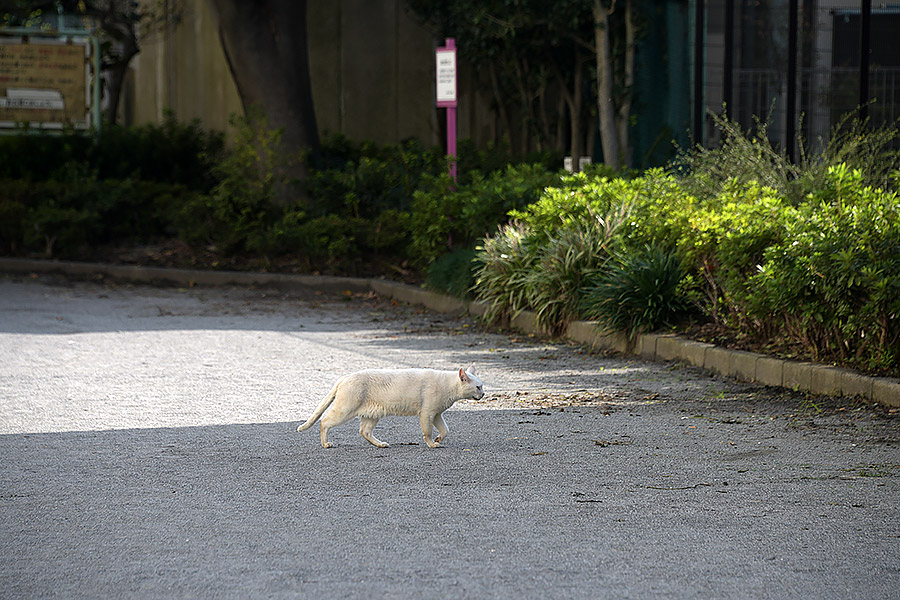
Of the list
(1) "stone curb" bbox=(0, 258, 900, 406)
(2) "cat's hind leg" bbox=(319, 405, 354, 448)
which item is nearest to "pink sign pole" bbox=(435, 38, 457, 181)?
(1) "stone curb" bbox=(0, 258, 900, 406)

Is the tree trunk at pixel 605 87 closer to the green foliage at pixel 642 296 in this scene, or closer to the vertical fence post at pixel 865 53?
the vertical fence post at pixel 865 53

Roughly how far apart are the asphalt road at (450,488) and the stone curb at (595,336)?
0.65ft

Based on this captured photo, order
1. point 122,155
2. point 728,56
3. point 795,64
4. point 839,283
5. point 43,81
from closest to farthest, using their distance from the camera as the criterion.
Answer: point 839,283 → point 795,64 → point 728,56 → point 122,155 → point 43,81

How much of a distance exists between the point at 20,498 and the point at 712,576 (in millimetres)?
2936

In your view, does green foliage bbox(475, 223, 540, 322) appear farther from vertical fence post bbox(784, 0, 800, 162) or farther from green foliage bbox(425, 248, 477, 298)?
vertical fence post bbox(784, 0, 800, 162)

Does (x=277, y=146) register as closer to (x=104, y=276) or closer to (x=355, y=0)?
(x=104, y=276)

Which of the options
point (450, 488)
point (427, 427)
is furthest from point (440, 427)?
point (450, 488)

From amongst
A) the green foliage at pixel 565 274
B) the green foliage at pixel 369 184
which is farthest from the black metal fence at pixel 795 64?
the green foliage at pixel 369 184

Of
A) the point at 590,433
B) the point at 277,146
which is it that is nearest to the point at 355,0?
the point at 277,146

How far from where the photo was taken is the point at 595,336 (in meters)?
9.75

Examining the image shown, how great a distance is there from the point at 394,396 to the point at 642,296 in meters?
4.21

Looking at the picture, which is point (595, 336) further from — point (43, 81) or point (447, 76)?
point (43, 81)

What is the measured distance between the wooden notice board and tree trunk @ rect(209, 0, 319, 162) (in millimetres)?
3755

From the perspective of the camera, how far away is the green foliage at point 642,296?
9.45 m
